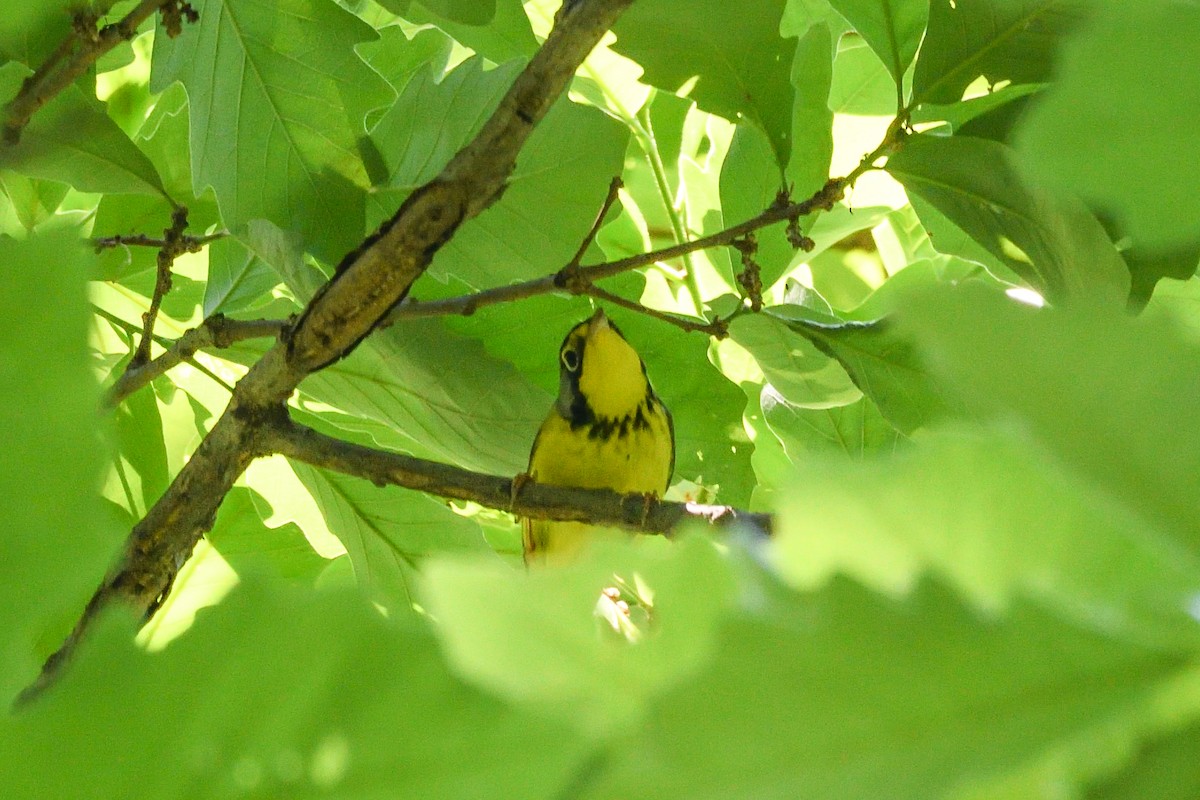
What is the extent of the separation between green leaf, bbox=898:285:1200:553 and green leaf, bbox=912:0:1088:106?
0.83 metres

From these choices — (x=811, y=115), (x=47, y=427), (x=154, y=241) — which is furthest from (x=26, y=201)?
(x=47, y=427)

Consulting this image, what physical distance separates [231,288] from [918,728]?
114 cm

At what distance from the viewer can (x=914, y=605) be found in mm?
173

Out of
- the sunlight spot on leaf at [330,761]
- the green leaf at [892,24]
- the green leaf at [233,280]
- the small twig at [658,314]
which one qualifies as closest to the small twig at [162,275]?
the green leaf at [233,280]

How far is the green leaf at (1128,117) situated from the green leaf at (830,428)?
3.87ft

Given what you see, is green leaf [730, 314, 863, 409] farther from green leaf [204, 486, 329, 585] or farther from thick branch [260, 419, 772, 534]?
green leaf [204, 486, 329, 585]

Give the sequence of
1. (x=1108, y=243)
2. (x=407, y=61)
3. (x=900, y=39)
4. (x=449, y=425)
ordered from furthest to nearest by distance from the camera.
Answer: (x=407, y=61), (x=449, y=425), (x=900, y=39), (x=1108, y=243)

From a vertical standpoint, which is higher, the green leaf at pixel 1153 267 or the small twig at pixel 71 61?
the small twig at pixel 71 61

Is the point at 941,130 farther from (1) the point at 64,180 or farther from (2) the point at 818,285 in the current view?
(2) the point at 818,285

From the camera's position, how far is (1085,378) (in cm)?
18

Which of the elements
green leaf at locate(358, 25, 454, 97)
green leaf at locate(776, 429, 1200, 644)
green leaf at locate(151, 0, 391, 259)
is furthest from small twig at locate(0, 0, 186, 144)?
green leaf at locate(776, 429, 1200, 644)

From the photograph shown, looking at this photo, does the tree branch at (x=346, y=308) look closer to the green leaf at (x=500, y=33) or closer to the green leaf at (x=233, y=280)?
the green leaf at (x=233, y=280)

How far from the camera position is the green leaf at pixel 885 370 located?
1031 mm

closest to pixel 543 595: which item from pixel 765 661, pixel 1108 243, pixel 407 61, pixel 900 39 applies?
pixel 765 661
